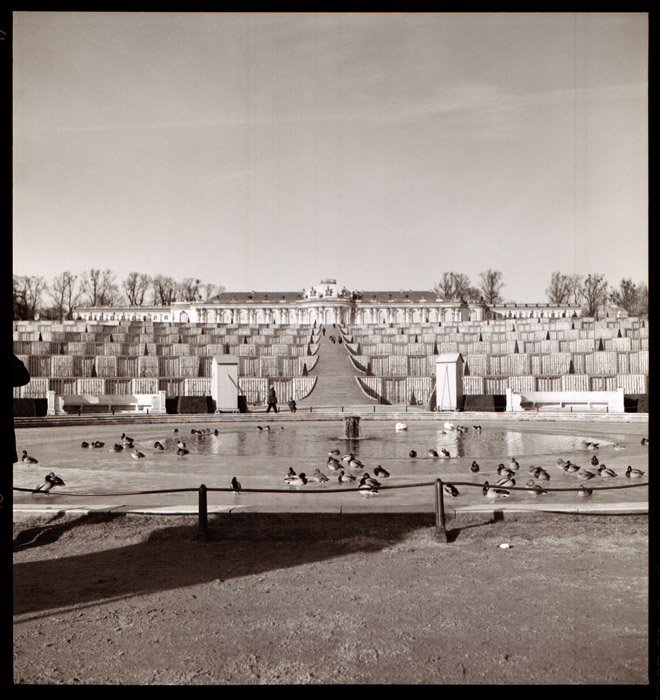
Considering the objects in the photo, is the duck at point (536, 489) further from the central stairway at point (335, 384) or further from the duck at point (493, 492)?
the central stairway at point (335, 384)

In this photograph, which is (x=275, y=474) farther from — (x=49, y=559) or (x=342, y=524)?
(x=49, y=559)

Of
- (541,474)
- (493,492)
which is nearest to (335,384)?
(541,474)

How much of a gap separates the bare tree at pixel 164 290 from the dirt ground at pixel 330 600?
418 ft

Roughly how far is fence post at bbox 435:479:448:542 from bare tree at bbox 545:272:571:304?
116 metres

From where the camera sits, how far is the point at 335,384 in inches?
1715

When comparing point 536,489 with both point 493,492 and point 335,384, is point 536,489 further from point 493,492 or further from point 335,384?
point 335,384

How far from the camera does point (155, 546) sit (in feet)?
28.2

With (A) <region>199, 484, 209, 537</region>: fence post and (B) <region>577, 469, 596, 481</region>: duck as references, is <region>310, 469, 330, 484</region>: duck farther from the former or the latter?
(B) <region>577, 469, 596, 481</region>: duck

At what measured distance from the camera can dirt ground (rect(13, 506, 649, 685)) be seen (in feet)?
16.6

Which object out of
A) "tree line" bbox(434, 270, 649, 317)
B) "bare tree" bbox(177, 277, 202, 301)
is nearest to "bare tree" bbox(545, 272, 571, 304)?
"tree line" bbox(434, 270, 649, 317)

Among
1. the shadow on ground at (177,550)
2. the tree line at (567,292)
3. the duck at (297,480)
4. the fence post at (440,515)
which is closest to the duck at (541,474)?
the shadow on ground at (177,550)

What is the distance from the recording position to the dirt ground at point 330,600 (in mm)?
5070
